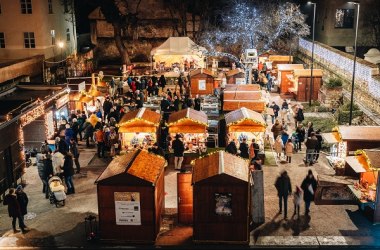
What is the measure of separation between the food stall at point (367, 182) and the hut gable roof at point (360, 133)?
198 cm

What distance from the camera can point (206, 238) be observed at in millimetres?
12859

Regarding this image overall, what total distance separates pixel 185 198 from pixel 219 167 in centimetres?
179

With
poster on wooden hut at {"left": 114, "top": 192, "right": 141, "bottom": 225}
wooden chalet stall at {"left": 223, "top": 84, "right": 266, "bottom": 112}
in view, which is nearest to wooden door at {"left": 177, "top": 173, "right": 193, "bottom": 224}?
poster on wooden hut at {"left": 114, "top": 192, "right": 141, "bottom": 225}

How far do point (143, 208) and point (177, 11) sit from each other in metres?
37.5

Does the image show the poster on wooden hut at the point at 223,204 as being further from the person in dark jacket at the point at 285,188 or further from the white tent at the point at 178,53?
the white tent at the point at 178,53

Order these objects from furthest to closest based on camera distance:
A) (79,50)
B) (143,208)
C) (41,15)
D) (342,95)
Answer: (79,50) → (41,15) → (342,95) → (143,208)

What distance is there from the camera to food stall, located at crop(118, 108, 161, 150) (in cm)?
1956

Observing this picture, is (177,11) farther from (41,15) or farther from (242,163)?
(242,163)

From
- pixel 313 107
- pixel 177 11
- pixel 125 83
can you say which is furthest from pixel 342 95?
pixel 177 11

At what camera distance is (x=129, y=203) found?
497 inches

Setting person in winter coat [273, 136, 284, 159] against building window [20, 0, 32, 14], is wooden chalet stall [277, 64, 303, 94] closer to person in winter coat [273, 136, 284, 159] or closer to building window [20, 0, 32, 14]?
person in winter coat [273, 136, 284, 159]

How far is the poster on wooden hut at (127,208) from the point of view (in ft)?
41.3

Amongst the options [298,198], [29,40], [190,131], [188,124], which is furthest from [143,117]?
[29,40]

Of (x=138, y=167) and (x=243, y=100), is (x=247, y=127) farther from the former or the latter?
(x=138, y=167)
